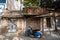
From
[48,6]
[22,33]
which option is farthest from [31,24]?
[48,6]

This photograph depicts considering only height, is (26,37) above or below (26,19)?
below

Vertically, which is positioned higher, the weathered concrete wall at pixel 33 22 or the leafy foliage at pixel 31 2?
the leafy foliage at pixel 31 2

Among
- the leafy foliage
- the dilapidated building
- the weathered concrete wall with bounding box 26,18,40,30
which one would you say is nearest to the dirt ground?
the dilapidated building

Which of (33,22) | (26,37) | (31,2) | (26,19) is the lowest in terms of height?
(26,37)

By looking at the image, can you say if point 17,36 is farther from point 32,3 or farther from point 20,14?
point 32,3

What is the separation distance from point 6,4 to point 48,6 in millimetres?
3030

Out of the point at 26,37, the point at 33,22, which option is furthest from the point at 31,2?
the point at 26,37

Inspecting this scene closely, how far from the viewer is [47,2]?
574 inches

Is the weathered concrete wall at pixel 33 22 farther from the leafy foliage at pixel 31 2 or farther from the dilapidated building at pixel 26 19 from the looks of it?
the leafy foliage at pixel 31 2

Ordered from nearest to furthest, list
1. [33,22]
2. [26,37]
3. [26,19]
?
[26,37], [26,19], [33,22]

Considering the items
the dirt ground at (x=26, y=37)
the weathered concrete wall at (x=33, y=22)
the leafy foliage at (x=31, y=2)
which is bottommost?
the dirt ground at (x=26, y=37)

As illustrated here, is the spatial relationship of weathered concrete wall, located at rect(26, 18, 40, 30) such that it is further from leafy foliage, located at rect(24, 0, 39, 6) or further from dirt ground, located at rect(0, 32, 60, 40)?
leafy foliage, located at rect(24, 0, 39, 6)

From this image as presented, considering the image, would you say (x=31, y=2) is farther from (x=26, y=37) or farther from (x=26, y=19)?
(x=26, y=37)

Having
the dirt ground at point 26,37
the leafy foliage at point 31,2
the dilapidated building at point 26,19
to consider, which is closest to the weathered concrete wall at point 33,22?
the dilapidated building at point 26,19
